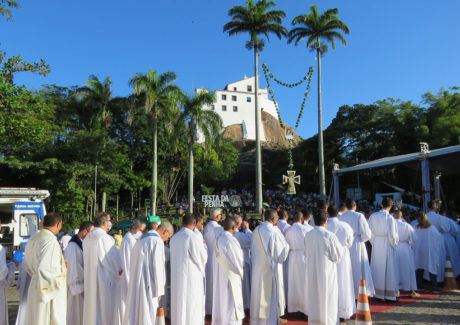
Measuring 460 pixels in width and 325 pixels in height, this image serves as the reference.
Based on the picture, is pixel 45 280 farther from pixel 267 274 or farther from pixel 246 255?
pixel 246 255

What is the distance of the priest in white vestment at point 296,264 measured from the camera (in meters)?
7.05

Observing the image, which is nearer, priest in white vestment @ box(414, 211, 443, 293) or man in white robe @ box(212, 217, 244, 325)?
man in white robe @ box(212, 217, 244, 325)

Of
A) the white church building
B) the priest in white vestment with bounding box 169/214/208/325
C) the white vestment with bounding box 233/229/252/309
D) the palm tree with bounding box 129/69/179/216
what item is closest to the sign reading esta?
the palm tree with bounding box 129/69/179/216

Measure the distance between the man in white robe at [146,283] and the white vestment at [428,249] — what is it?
6786mm

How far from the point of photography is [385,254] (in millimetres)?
7914

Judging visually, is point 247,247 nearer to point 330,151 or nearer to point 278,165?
point 330,151

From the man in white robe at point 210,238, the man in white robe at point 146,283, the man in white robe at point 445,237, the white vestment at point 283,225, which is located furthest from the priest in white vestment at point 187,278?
the man in white robe at point 445,237

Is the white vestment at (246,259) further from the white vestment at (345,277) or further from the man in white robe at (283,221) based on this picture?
the white vestment at (345,277)

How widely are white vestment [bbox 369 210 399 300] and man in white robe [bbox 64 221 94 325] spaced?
596cm

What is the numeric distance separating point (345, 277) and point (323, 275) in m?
1.10

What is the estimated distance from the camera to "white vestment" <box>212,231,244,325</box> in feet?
19.4

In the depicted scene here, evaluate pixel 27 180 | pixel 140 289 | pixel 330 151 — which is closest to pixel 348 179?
pixel 330 151

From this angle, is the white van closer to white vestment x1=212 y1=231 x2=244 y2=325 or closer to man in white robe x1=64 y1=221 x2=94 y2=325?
man in white robe x1=64 y1=221 x2=94 y2=325

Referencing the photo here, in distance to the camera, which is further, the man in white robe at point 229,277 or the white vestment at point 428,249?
the white vestment at point 428,249
